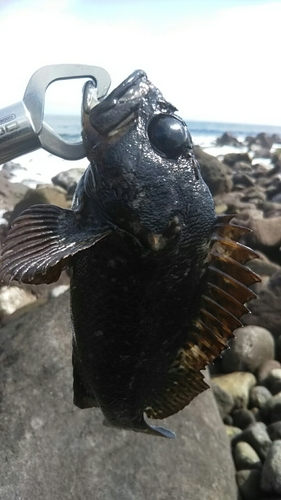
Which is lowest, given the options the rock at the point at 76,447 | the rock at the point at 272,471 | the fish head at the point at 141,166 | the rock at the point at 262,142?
the rock at the point at 262,142

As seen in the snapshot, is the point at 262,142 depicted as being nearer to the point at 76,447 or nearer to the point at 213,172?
the point at 213,172

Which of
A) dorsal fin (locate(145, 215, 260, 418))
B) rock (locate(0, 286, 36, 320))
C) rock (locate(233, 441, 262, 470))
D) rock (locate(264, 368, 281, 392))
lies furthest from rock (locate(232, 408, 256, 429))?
dorsal fin (locate(145, 215, 260, 418))

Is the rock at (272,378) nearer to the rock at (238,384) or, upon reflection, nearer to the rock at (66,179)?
the rock at (238,384)

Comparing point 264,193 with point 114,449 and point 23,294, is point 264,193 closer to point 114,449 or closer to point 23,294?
point 23,294

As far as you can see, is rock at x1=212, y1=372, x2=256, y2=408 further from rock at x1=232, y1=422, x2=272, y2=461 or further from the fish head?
the fish head

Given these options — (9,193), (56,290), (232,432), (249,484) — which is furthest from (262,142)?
(249,484)

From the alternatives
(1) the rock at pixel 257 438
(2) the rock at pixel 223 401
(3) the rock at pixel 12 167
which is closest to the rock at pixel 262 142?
(3) the rock at pixel 12 167

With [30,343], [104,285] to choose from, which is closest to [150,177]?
[104,285]
